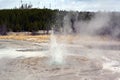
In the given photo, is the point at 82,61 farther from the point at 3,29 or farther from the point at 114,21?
the point at 3,29

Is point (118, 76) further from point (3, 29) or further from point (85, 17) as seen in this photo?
point (3, 29)

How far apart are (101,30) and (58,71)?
33.4 feet

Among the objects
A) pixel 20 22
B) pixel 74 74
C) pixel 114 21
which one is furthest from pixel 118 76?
pixel 20 22

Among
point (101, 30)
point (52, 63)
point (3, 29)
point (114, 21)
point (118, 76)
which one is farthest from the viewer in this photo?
point (3, 29)

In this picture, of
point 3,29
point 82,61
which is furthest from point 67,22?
point 3,29

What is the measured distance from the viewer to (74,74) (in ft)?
63.7

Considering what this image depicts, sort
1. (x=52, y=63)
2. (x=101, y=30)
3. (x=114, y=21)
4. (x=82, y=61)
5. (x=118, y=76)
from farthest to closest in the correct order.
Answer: (x=114, y=21) < (x=101, y=30) < (x=82, y=61) < (x=52, y=63) < (x=118, y=76)

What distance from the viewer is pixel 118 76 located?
62.5ft

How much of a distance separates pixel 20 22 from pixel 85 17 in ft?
160

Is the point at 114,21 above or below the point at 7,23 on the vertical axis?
above

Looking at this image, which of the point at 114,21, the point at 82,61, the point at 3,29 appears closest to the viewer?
the point at 82,61

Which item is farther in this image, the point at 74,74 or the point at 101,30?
the point at 101,30

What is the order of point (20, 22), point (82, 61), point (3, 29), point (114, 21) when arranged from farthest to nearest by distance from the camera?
point (20, 22) < point (3, 29) < point (114, 21) < point (82, 61)

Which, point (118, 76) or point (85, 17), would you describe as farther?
point (85, 17)
